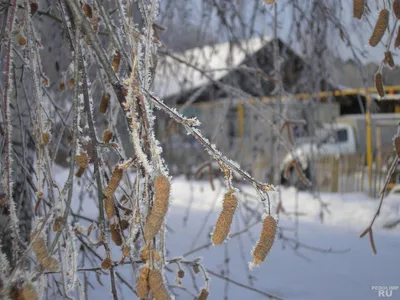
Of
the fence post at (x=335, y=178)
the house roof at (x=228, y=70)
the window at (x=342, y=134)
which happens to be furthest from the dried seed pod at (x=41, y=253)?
the window at (x=342, y=134)

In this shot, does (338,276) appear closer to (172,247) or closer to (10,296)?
(172,247)

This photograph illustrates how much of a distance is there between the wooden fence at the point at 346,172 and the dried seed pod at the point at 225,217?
272 inches

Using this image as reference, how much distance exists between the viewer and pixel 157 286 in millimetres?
752

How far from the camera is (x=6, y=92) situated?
101 cm

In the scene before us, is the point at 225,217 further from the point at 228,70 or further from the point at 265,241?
the point at 228,70

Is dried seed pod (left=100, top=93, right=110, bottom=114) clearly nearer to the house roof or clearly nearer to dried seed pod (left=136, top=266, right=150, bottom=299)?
dried seed pod (left=136, top=266, right=150, bottom=299)

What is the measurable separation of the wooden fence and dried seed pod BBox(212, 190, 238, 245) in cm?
690

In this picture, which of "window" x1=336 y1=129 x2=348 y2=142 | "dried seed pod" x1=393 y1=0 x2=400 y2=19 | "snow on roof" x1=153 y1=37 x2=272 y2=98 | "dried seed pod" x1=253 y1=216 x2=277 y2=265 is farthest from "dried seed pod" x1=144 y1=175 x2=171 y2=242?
"window" x1=336 y1=129 x2=348 y2=142

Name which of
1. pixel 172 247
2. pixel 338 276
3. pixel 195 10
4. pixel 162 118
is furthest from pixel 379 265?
pixel 195 10

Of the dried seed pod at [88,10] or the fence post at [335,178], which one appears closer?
the dried seed pod at [88,10]

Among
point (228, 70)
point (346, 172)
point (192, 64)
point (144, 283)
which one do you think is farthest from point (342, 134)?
point (144, 283)

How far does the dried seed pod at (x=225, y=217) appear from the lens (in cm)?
79

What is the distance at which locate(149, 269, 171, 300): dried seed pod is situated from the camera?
0.75 metres

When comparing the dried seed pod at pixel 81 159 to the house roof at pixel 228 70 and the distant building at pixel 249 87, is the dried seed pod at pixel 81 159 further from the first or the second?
the house roof at pixel 228 70
